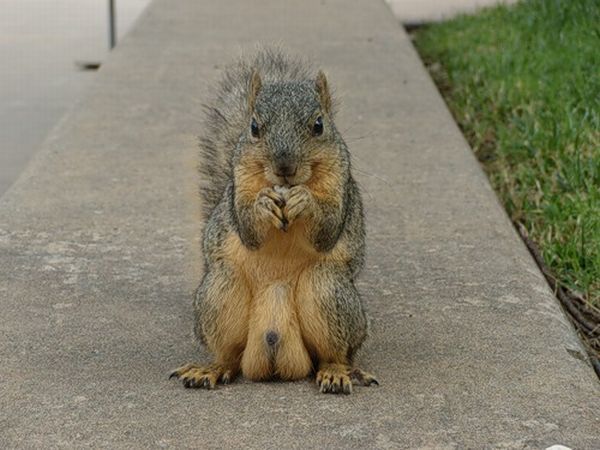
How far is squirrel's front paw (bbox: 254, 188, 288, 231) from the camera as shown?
126 inches

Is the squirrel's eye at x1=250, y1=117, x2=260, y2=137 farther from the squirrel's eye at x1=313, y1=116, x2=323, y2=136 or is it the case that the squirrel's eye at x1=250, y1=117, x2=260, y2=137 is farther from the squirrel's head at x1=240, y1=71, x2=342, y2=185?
the squirrel's eye at x1=313, y1=116, x2=323, y2=136

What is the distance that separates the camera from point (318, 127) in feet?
10.8

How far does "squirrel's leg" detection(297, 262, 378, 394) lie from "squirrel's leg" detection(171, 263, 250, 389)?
17 cm

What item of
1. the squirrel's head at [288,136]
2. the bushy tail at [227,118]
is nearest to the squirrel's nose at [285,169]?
the squirrel's head at [288,136]

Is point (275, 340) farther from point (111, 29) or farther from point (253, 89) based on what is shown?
point (111, 29)

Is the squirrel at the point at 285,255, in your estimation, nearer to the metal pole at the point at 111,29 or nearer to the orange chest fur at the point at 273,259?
the orange chest fur at the point at 273,259

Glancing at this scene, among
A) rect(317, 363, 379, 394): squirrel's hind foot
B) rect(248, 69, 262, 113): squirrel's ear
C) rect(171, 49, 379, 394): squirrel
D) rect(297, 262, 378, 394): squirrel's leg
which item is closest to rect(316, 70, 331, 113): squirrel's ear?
rect(171, 49, 379, 394): squirrel

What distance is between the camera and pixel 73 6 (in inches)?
423

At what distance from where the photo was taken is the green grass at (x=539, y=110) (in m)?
4.95

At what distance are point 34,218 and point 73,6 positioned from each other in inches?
240

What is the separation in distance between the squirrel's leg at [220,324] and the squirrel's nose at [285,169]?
362 mm

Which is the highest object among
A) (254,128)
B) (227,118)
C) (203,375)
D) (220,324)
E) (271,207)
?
(254,128)

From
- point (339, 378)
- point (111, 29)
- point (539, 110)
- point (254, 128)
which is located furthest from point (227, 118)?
point (111, 29)

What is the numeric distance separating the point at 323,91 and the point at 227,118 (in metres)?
0.62
